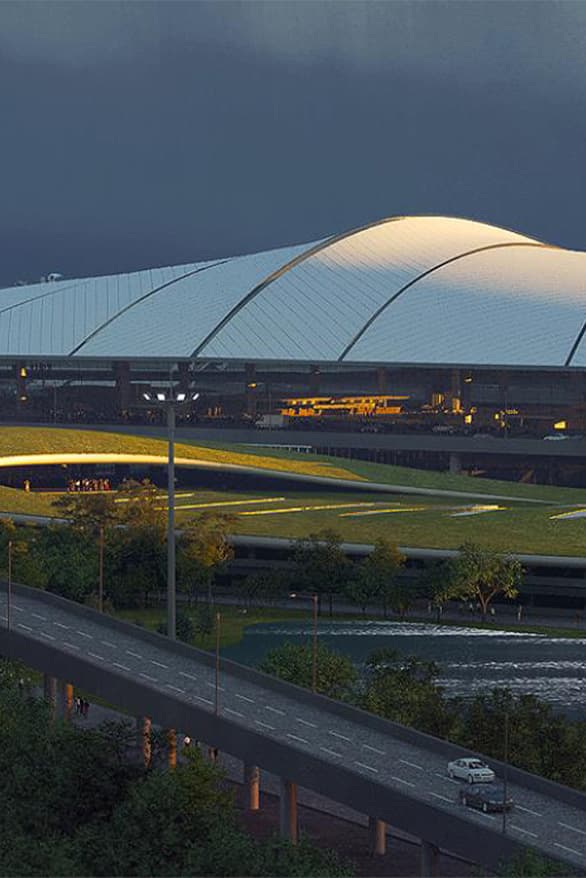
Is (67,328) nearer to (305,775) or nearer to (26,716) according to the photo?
(26,716)

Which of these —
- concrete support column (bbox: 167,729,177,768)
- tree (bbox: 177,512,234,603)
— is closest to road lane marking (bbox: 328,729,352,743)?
concrete support column (bbox: 167,729,177,768)

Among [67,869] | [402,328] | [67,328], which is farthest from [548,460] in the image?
[67,869]

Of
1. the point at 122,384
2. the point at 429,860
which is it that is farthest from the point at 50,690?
the point at 122,384

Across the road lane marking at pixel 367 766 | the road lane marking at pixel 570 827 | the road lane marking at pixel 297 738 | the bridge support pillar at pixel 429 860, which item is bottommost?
the bridge support pillar at pixel 429 860

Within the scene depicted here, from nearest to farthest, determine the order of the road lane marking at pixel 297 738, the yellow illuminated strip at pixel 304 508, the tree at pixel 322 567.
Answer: the road lane marking at pixel 297 738, the tree at pixel 322 567, the yellow illuminated strip at pixel 304 508

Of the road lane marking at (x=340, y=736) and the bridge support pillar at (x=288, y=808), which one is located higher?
the road lane marking at (x=340, y=736)

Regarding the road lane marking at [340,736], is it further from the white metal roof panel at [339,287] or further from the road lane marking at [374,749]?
the white metal roof panel at [339,287]

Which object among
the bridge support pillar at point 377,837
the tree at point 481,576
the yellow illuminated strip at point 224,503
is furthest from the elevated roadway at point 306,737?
the yellow illuminated strip at point 224,503

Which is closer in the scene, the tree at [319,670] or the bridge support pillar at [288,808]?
the bridge support pillar at [288,808]
